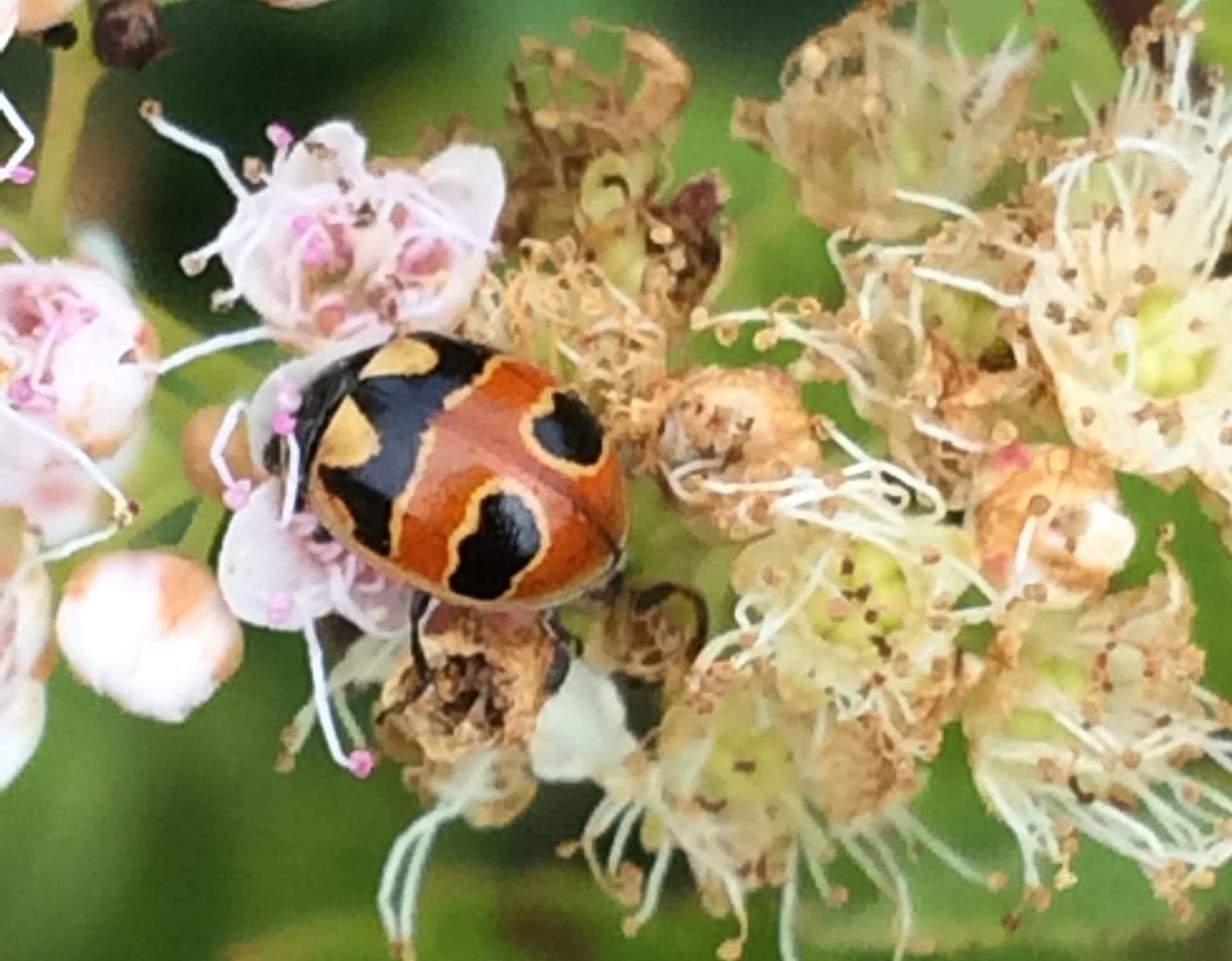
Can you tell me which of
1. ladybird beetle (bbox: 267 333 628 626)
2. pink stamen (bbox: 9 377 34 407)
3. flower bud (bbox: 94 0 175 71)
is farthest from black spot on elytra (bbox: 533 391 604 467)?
flower bud (bbox: 94 0 175 71)

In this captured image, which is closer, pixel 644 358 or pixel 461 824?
pixel 644 358

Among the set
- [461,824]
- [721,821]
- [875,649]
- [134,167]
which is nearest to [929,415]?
[875,649]

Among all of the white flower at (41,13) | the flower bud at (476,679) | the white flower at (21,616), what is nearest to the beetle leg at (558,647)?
the flower bud at (476,679)

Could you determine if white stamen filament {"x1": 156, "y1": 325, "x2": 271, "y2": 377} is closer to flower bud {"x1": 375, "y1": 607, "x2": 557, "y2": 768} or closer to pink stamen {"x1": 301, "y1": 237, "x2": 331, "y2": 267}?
Result: pink stamen {"x1": 301, "y1": 237, "x2": 331, "y2": 267}

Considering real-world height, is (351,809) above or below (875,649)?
below

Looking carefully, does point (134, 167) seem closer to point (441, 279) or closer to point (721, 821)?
point (441, 279)

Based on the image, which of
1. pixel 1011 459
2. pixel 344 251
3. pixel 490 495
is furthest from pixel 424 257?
pixel 1011 459
